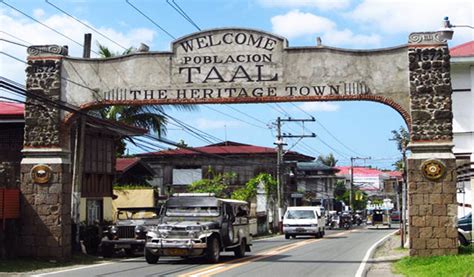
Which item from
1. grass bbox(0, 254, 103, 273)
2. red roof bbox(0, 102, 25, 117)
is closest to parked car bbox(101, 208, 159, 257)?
grass bbox(0, 254, 103, 273)

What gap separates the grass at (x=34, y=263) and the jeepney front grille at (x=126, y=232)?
1.67 m

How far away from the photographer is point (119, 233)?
80.7 feet

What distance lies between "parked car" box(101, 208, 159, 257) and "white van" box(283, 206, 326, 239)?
18.3 metres

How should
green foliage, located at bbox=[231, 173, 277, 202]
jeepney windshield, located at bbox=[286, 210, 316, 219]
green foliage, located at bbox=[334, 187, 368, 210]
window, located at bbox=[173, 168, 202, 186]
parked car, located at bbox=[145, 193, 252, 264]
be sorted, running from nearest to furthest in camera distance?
parked car, located at bbox=[145, 193, 252, 264] → jeepney windshield, located at bbox=[286, 210, 316, 219] → green foliage, located at bbox=[231, 173, 277, 202] → window, located at bbox=[173, 168, 202, 186] → green foliage, located at bbox=[334, 187, 368, 210]

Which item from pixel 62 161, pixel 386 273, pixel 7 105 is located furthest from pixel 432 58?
pixel 7 105

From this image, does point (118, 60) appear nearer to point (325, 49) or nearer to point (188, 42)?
point (188, 42)

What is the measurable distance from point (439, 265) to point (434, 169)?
12.9 ft

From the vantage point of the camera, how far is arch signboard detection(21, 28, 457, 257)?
20891mm

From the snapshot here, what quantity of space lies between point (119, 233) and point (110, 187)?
9.46 meters

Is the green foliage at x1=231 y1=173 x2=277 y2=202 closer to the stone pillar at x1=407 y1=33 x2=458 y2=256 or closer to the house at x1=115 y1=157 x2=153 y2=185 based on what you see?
the house at x1=115 y1=157 x2=153 y2=185

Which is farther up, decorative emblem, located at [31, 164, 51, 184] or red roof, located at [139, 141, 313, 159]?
red roof, located at [139, 141, 313, 159]

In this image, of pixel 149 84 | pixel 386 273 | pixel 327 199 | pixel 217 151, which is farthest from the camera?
pixel 327 199

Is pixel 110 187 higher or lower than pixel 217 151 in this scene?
lower

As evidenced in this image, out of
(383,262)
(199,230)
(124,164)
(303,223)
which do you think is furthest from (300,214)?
(199,230)
